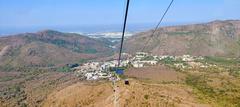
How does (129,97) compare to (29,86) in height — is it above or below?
above

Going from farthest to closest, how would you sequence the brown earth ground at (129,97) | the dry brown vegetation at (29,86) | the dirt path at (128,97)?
the dry brown vegetation at (29,86), the brown earth ground at (129,97), the dirt path at (128,97)

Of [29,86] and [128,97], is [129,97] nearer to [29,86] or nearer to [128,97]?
[128,97]

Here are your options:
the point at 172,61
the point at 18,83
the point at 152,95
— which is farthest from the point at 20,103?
the point at 172,61

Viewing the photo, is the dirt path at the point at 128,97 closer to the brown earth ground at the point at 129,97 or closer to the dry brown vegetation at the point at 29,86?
the brown earth ground at the point at 129,97

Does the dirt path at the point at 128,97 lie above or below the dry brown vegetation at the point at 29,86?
above

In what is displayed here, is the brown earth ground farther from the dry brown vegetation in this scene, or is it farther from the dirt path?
the dry brown vegetation

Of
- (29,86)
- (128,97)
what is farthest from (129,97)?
(29,86)

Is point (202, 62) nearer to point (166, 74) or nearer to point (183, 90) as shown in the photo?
point (166, 74)

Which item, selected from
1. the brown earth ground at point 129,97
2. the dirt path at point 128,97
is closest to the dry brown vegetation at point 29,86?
the brown earth ground at point 129,97

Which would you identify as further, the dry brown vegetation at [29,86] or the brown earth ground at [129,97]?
the dry brown vegetation at [29,86]

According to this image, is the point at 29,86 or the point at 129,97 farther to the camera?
the point at 29,86

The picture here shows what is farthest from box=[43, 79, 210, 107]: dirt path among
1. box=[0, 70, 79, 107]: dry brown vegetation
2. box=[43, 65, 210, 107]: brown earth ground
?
box=[0, 70, 79, 107]: dry brown vegetation
